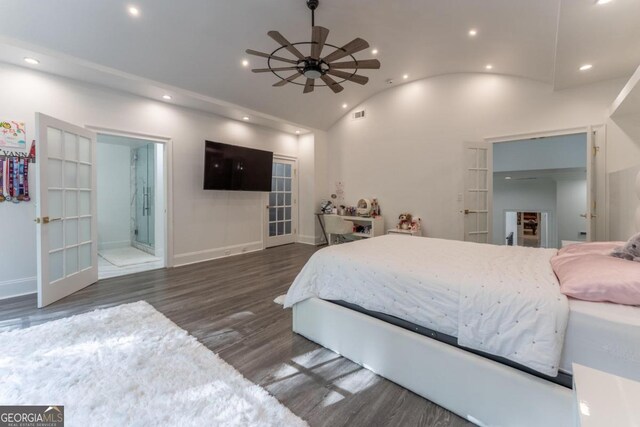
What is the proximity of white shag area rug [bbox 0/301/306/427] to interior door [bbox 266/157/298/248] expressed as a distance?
3974 mm

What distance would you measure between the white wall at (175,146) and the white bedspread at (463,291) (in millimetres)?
3309

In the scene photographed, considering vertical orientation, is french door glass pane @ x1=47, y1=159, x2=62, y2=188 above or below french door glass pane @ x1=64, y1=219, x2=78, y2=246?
above

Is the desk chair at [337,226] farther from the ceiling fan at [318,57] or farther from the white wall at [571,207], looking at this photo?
the white wall at [571,207]

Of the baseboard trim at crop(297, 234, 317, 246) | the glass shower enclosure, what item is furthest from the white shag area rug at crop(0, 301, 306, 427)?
the baseboard trim at crop(297, 234, 317, 246)

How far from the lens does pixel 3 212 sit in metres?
3.14

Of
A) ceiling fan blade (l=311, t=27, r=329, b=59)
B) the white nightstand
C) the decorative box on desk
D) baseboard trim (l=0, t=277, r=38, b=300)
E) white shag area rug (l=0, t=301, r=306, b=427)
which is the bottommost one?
white shag area rug (l=0, t=301, r=306, b=427)

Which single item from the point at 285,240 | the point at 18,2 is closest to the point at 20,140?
the point at 18,2

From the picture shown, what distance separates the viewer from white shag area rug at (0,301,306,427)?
4.75 ft

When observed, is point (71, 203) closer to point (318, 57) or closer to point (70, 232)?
point (70, 232)

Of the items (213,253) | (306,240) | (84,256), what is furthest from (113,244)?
(306,240)

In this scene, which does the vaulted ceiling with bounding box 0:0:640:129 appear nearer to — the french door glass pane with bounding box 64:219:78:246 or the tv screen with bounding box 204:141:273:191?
the tv screen with bounding box 204:141:273:191

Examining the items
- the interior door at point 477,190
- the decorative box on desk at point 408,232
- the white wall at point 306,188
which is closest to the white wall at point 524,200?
the interior door at point 477,190

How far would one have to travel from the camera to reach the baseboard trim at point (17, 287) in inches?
123

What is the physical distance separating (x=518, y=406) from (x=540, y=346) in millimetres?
340
